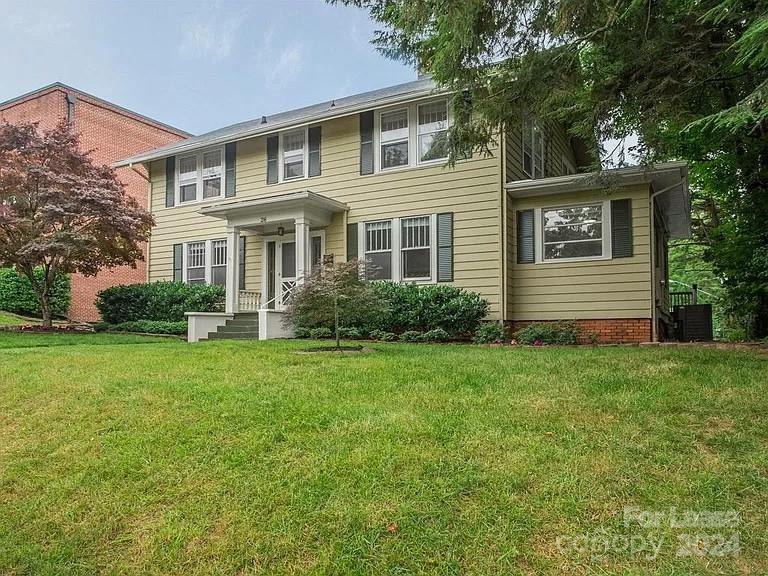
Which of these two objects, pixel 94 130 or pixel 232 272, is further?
pixel 94 130

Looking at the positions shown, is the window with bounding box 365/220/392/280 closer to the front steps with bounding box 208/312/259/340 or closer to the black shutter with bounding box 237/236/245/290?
the front steps with bounding box 208/312/259/340

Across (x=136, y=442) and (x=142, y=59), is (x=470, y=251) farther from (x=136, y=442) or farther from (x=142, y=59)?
(x=142, y=59)

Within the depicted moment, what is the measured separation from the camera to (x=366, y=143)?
41.3ft

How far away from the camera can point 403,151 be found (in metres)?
12.2

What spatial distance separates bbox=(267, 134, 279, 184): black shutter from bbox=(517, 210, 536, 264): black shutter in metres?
6.20

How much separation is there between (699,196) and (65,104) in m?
20.9

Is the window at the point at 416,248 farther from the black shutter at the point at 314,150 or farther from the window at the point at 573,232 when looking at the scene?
the black shutter at the point at 314,150

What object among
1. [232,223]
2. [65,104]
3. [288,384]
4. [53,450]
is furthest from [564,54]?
[65,104]

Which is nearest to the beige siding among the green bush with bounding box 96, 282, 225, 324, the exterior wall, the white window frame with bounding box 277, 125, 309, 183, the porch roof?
the exterior wall

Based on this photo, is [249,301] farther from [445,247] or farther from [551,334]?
[551,334]

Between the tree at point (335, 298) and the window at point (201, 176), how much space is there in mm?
7422

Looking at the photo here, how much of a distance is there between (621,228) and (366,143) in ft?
18.9

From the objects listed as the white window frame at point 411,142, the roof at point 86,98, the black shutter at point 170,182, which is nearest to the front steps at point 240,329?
the white window frame at point 411,142

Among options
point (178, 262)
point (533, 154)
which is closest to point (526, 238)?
point (533, 154)
